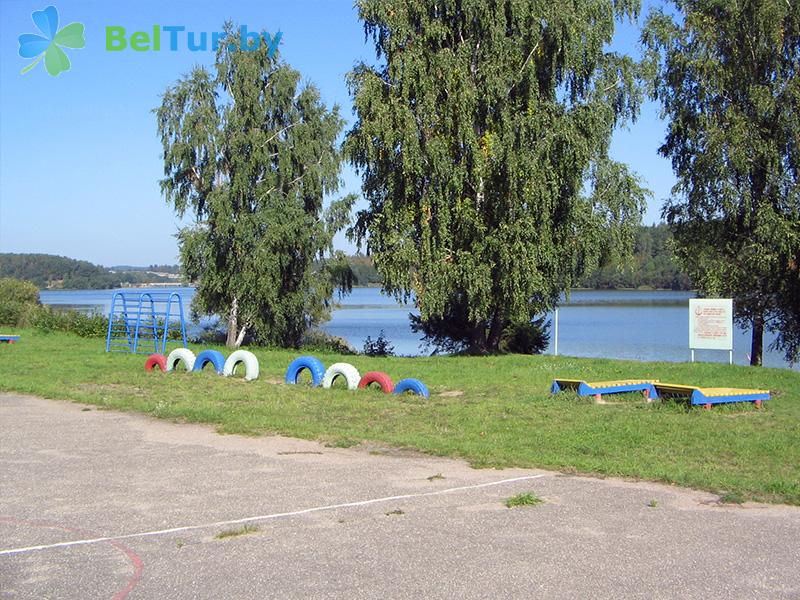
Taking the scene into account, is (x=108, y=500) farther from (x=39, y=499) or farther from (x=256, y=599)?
(x=256, y=599)

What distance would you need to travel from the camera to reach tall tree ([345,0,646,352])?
24.3 m

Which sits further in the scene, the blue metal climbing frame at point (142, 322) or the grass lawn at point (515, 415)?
A: the blue metal climbing frame at point (142, 322)

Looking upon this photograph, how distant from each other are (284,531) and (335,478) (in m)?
1.92

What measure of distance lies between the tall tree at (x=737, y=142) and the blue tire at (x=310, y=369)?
13.7m

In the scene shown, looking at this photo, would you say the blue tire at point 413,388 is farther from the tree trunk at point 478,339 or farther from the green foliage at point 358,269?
the green foliage at point 358,269

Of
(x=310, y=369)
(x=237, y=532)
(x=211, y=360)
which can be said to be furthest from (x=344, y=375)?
(x=237, y=532)

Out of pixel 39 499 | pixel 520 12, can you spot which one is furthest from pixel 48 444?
pixel 520 12

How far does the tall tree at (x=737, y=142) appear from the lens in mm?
24672

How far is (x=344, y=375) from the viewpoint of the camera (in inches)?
607

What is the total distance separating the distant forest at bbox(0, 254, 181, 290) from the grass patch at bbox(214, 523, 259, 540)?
2634 inches

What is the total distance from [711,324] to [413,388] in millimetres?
8147

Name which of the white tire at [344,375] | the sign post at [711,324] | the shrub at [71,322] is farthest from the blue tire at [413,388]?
the shrub at [71,322]

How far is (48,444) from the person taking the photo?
10273 millimetres

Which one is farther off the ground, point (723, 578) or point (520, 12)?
point (520, 12)
